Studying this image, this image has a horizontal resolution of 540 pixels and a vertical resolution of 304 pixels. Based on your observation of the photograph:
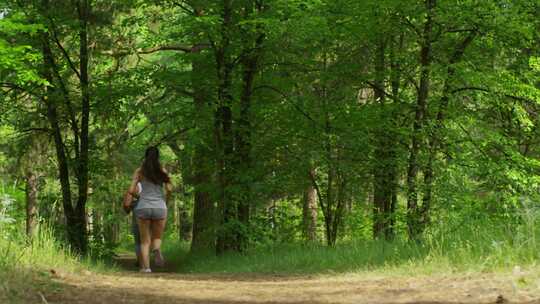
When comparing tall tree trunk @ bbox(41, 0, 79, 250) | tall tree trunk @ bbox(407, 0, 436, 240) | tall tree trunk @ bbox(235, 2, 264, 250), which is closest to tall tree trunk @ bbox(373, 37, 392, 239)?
tall tree trunk @ bbox(407, 0, 436, 240)

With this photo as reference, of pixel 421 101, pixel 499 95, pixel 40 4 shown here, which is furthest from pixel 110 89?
pixel 499 95

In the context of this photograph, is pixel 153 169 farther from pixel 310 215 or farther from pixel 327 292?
pixel 310 215

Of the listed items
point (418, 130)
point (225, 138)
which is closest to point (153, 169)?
point (225, 138)

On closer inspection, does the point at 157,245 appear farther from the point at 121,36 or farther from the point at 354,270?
the point at 121,36

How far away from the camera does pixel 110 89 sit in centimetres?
1586

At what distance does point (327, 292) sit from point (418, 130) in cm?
716

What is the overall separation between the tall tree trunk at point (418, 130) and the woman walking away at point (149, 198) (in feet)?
13.9

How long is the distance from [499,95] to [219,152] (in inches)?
226

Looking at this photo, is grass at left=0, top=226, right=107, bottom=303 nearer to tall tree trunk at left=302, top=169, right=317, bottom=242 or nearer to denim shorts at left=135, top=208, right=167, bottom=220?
denim shorts at left=135, top=208, right=167, bottom=220

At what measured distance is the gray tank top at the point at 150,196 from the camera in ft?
37.0

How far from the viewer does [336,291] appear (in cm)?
651

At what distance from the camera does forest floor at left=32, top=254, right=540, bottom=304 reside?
5.48 metres

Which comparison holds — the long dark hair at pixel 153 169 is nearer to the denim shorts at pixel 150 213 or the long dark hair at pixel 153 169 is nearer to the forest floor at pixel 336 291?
the denim shorts at pixel 150 213

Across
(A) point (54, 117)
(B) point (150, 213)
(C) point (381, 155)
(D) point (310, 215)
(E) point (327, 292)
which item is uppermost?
(A) point (54, 117)
